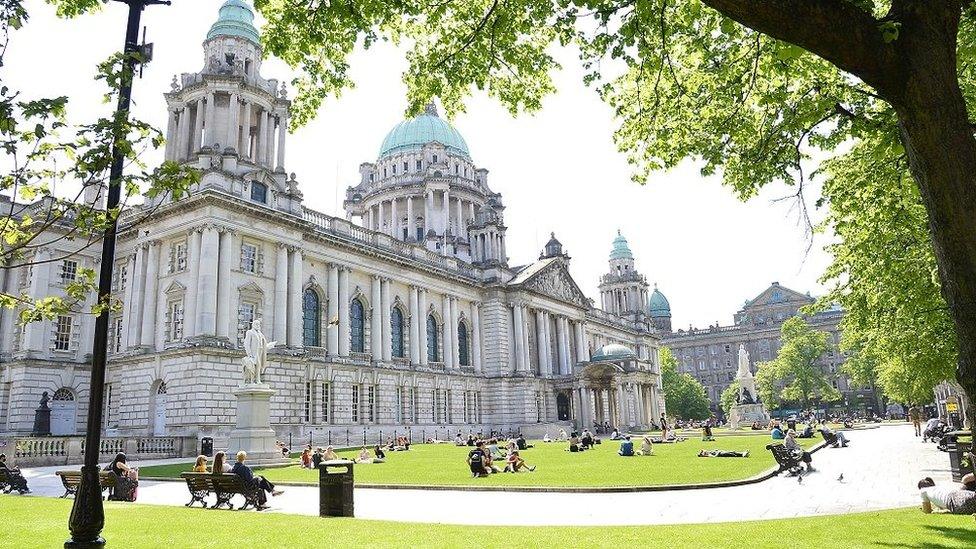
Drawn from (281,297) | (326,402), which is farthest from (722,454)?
(281,297)

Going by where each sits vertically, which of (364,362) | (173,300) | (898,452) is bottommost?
(898,452)

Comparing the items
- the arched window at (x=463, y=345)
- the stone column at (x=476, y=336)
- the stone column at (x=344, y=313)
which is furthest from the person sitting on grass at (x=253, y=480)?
the stone column at (x=476, y=336)

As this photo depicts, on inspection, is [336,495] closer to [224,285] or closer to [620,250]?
[224,285]

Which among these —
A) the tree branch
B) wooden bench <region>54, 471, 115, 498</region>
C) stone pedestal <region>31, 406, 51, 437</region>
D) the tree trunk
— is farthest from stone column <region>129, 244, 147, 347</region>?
the tree trunk

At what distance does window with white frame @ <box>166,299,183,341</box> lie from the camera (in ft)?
125

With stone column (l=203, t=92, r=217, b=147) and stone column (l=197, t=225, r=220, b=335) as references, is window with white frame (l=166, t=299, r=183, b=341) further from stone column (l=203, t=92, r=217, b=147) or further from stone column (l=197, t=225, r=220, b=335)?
stone column (l=203, t=92, r=217, b=147)

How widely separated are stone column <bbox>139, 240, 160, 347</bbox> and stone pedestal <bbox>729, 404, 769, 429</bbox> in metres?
49.9

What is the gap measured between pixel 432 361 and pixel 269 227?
67.1 ft

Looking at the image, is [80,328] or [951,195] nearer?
[951,195]

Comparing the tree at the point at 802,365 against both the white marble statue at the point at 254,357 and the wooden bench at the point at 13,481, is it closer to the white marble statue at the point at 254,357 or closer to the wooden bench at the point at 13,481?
the white marble statue at the point at 254,357

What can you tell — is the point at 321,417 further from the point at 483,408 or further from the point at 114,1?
the point at 114,1

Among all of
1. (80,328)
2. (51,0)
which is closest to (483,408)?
(80,328)

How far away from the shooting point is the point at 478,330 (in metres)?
62.4

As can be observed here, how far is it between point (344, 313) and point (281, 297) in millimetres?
6460
